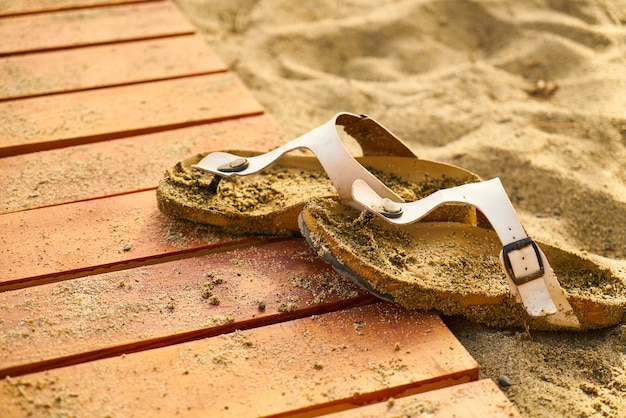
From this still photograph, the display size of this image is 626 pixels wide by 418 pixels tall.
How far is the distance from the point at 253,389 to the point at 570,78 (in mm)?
1642

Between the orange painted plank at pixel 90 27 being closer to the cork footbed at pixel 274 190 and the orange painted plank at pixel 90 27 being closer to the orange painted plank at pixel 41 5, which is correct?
the orange painted plank at pixel 41 5

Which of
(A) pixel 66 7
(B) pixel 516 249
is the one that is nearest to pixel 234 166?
(B) pixel 516 249

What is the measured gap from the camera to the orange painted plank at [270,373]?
104 centimetres

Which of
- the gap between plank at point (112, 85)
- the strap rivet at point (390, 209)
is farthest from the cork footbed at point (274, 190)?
the gap between plank at point (112, 85)

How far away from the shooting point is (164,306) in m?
1.23

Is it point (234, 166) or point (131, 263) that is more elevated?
point (234, 166)

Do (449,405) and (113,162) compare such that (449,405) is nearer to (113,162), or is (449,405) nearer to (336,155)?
(336,155)

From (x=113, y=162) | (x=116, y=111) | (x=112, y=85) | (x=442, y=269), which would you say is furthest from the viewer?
(x=112, y=85)

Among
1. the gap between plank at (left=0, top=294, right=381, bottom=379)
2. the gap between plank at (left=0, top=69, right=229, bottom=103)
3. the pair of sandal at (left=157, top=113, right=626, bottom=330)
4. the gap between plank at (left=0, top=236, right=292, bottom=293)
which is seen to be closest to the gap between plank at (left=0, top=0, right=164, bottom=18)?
the gap between plank at (left=0, top=69, right=229, bottom=103)

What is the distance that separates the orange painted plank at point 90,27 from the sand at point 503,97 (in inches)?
9.0

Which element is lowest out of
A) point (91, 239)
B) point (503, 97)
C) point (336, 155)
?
point (91, 239)

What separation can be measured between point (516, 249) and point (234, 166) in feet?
1.93

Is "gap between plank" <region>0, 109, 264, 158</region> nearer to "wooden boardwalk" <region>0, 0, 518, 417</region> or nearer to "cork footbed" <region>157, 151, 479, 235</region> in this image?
"wooden boardwalk" <region>0, 0, 518, 417</region>

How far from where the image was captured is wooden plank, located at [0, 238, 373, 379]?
114 centimetres
